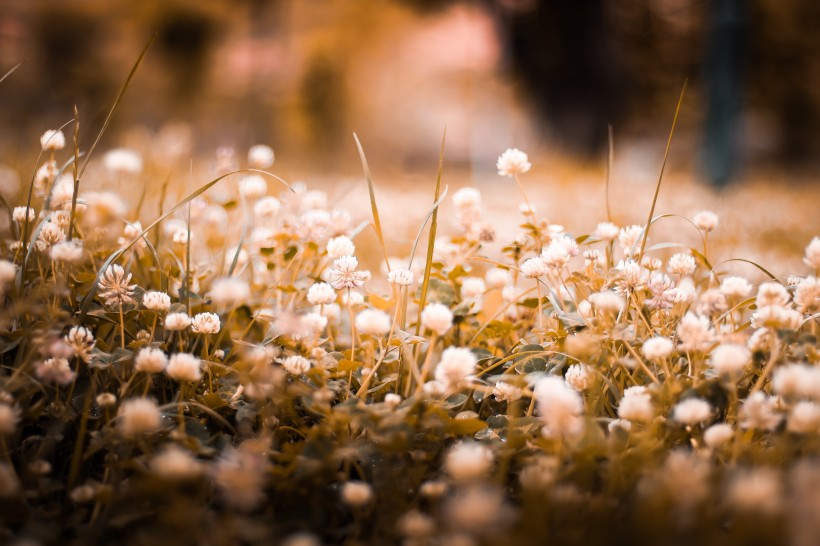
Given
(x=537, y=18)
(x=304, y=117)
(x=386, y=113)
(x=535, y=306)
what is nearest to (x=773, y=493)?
(x=535, y=306)

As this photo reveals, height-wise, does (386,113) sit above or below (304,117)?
above

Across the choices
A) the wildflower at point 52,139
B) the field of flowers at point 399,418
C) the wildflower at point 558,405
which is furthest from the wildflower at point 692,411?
the wildflower at point 52,139

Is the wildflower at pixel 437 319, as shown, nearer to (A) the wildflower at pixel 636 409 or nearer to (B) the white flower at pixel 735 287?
(A) the wildflower at pixel 636 409

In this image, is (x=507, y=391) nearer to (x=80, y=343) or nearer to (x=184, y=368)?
(x=184, y=368)

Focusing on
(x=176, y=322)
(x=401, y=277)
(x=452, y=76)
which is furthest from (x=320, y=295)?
(x=452, y=76)

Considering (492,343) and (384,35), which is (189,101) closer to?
(384,35)

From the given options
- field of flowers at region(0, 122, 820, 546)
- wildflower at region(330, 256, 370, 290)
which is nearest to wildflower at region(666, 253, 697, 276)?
field of flowers at region(0, 122, 820, 546)
